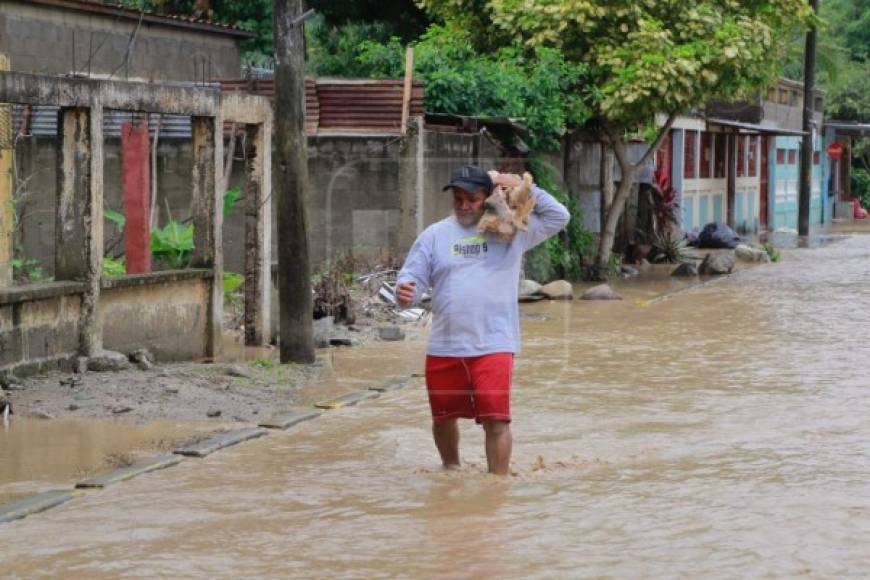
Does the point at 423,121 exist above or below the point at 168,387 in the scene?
above

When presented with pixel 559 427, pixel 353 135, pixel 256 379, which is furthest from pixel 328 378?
pixel 353 135

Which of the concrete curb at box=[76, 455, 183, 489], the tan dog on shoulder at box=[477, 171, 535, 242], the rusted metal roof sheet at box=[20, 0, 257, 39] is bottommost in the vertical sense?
the concrete curb at box=[76, 455, 183, 489]

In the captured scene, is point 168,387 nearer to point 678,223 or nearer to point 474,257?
point 474,257

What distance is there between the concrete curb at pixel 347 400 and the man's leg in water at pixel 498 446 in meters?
2.82

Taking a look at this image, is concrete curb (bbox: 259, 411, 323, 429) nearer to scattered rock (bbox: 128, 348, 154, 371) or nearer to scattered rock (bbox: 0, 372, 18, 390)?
scattered rock (bbox: 128, 348, 154, 371)

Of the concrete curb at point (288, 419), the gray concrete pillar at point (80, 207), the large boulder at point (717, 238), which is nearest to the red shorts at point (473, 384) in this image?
the concrete curb at point (288, 419)

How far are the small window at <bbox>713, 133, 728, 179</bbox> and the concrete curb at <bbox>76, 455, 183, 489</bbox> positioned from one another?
28.6 metres

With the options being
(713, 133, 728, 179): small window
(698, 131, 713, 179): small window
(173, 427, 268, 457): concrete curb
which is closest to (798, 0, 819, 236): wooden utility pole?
(713, 133, 728, 179): small window

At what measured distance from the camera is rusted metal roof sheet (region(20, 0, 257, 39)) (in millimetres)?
20109

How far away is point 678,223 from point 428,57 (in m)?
10.9

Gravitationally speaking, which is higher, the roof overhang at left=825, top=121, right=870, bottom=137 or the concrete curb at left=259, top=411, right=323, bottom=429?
the roof overhang at left=825, top=121, right=870, bottom=137

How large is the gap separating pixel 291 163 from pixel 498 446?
478cm

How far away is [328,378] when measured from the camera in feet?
40.5

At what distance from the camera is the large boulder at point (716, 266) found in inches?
970
